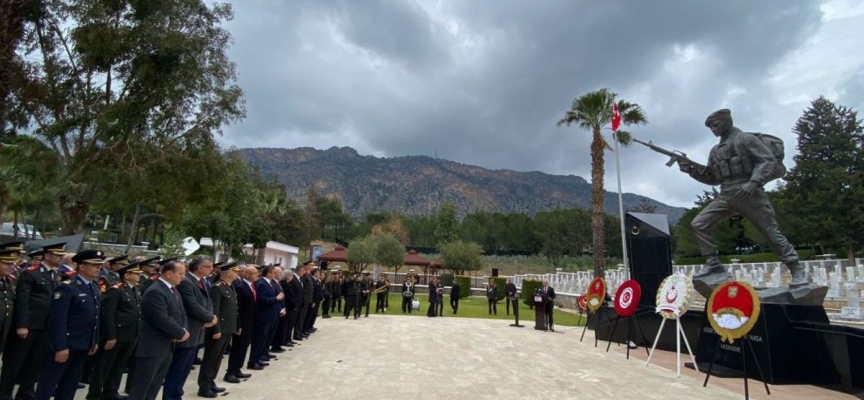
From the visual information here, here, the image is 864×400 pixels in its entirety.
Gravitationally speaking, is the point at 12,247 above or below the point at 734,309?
above

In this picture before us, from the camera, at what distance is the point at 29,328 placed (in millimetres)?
4980

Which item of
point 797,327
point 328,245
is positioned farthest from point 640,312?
point 328,245

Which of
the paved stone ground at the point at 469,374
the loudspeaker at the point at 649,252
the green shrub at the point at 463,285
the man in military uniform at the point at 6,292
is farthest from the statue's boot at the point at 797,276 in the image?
the green shrub at the point at 463,285

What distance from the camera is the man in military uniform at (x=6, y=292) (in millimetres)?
4715

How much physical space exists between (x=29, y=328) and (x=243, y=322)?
2550mm

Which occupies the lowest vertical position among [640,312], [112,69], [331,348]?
[331,348]

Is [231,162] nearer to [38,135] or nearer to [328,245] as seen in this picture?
[38,135]

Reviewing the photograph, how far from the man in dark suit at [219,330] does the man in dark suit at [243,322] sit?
1.18 feet

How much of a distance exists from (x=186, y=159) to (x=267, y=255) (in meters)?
25.5

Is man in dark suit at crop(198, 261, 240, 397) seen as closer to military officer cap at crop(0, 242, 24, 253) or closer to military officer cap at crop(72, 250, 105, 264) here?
military officer cap at crop(72, 250, 105, 264)

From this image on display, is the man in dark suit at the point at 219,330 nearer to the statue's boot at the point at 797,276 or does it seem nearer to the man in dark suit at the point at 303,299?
the man in dark suit at the point at 303,299

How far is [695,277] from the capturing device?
9.34m

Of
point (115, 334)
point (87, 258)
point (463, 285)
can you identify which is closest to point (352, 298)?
point (115, 334)

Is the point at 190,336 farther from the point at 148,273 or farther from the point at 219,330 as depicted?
the point at 148,273
